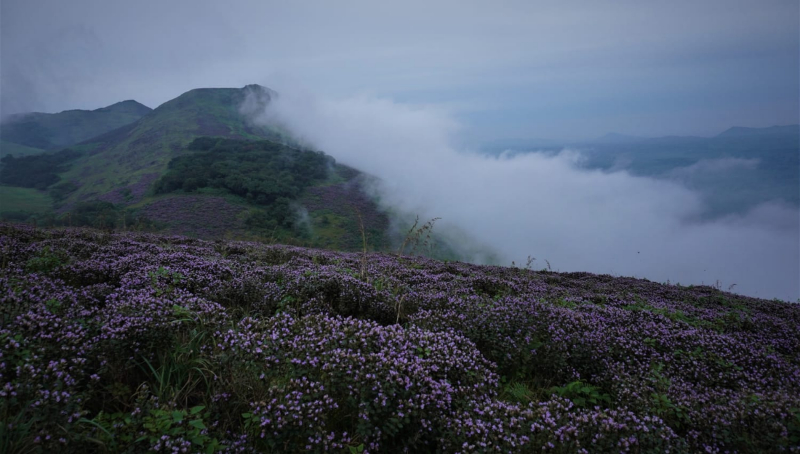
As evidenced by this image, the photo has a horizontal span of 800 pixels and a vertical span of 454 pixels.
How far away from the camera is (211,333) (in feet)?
13.4

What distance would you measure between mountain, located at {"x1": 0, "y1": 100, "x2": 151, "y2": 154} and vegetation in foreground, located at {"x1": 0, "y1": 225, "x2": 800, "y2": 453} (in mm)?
175692

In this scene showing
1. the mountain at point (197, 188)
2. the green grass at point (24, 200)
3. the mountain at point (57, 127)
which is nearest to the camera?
the mountain at point (197, 188)

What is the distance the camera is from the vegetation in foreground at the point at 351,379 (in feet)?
9.05

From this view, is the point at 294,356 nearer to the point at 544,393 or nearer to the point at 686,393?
the point at 544,393

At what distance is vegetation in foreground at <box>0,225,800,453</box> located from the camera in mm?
2760

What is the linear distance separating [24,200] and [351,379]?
3408 inches

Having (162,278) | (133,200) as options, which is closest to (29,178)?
(133,200)

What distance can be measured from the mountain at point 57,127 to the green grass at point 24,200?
274ft

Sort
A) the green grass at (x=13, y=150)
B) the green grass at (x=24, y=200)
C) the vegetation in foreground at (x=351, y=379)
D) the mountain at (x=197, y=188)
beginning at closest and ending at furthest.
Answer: the vegetation in foreground at (x=351, y=379)
the mountain at (x=197, y=188)
the green grass at (x=24, y=200)
the green grass at (x=13, y=150)

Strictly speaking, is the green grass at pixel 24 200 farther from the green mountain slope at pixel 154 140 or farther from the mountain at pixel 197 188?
the green mountain slope at pixel 154 140

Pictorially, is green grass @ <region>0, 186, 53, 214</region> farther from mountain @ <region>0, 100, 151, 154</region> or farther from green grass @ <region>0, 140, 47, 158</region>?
mountain @ <region>0, 100, 151, 154</region>

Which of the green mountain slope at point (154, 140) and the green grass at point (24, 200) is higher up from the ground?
the green mountain slope at point (154, 140)

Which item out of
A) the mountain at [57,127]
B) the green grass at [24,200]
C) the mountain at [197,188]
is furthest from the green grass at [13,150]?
the green grass at [24,200]

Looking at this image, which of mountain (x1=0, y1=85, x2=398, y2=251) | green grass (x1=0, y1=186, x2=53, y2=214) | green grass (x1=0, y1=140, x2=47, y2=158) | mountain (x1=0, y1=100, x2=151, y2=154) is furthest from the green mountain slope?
mountain (x1=0, y1=100, x2=151, y2=154)
